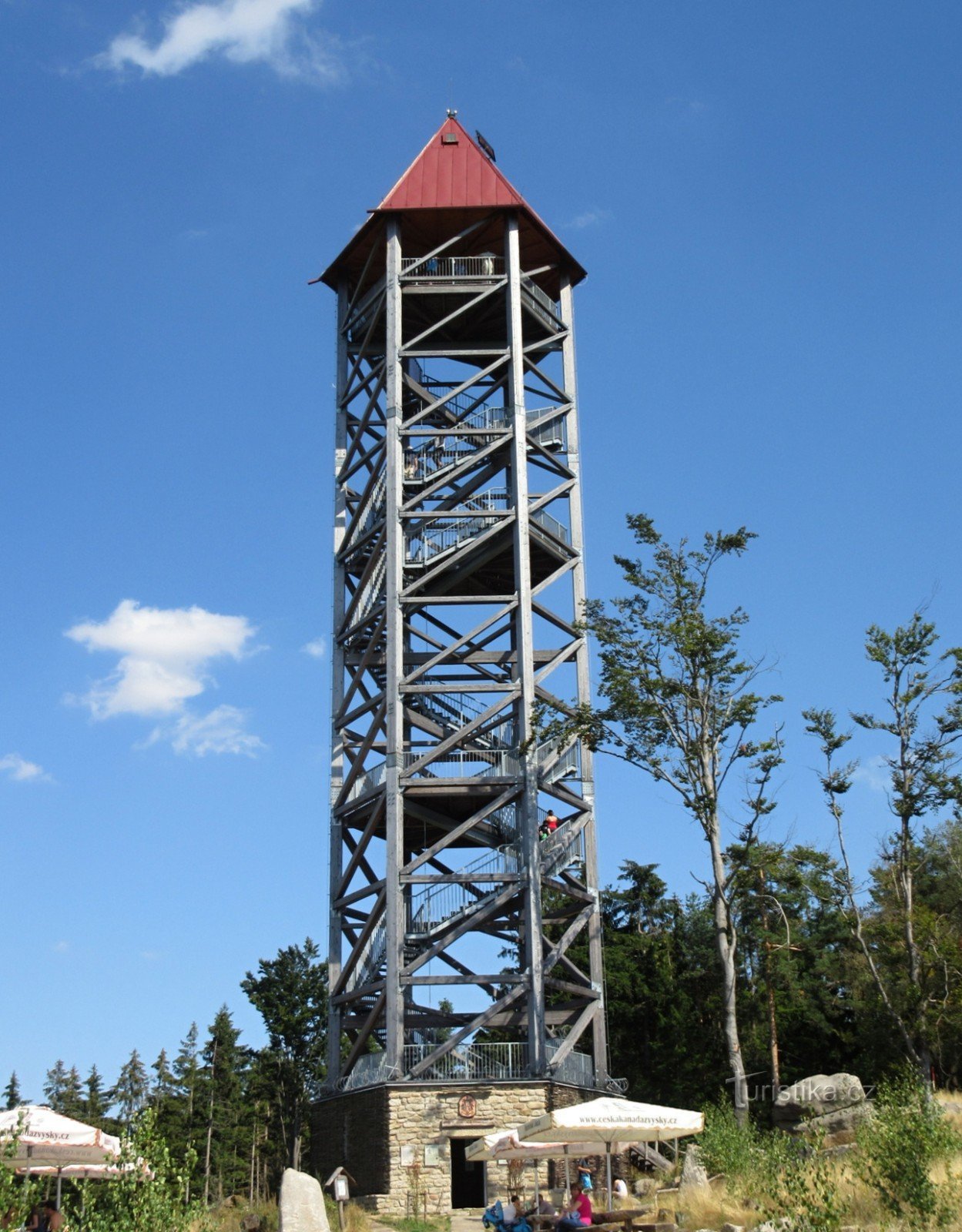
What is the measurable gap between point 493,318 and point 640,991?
19414mm

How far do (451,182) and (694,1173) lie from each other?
2255 centimetres

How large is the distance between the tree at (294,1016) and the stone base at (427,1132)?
710 inches

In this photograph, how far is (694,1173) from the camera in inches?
762

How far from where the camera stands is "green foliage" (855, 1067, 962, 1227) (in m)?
12.4

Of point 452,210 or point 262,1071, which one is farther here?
point 262,1071

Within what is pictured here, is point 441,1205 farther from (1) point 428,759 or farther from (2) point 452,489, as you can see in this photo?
(2) point 452,489

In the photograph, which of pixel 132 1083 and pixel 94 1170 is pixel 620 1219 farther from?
pixel 132 1083

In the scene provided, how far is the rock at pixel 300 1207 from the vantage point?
38.9 feet

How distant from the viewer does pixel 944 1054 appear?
35219mm

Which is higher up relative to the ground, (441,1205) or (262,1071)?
(262,1071)

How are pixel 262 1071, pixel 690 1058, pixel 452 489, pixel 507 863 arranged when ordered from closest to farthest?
pixel 507 863 < pixel 452 489 < pixel 690 1058 < pixel 262 1071

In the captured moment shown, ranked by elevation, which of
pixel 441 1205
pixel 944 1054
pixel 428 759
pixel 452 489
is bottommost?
pixel 441 1205

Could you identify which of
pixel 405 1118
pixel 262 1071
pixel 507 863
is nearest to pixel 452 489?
pixel 507 863

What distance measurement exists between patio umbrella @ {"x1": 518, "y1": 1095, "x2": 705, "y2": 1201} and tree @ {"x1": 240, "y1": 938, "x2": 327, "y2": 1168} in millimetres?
28686
